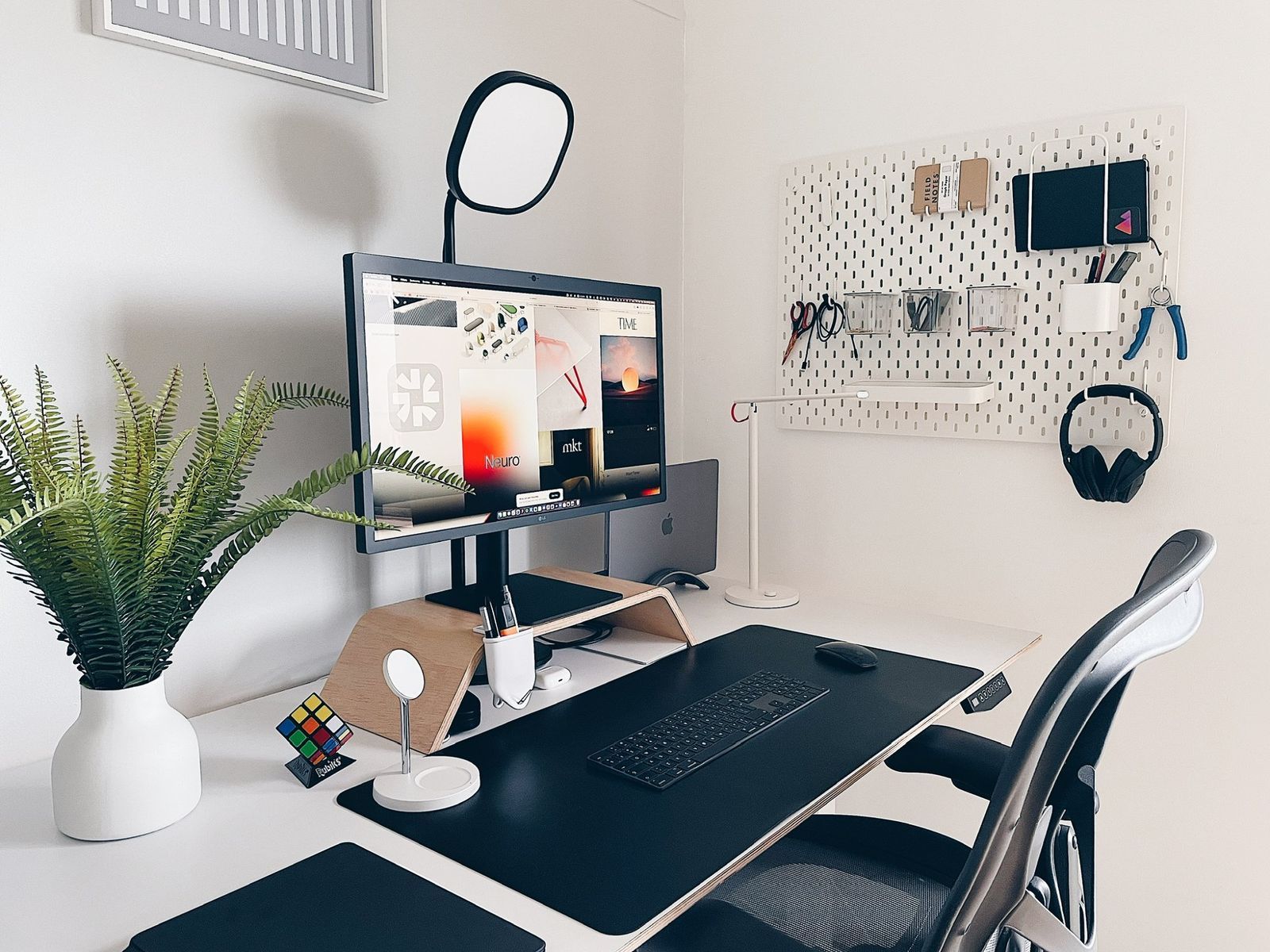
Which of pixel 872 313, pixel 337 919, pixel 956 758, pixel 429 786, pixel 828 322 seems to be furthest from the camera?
pixel 828 322

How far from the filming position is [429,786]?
3.45 ft

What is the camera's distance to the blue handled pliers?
1557mm

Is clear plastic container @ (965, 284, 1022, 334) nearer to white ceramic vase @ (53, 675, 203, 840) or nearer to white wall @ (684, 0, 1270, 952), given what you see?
white wall @ (684, 0, 1270, 952)

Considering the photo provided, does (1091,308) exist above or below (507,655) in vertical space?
above

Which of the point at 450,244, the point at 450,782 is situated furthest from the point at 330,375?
the point at 450,782

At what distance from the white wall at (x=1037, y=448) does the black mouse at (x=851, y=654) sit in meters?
0.45

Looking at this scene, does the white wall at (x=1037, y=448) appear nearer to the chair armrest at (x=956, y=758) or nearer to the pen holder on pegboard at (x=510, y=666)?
the chair armrest at (x=956, y=758)

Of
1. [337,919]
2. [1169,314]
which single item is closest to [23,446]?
[337,919]

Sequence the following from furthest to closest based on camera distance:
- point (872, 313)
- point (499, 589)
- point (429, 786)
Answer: point (872, 313) → point (499, 589) → point (429, 786)

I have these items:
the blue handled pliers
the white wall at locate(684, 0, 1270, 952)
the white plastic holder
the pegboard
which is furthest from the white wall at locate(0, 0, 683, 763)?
the blue handled pliers

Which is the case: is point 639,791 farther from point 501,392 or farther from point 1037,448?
point 1037,448

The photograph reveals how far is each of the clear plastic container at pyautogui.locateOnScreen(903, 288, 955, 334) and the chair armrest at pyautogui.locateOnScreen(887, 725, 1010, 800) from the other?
2.48ft

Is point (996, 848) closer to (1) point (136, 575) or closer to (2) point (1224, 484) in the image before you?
(1) point (136, 575)

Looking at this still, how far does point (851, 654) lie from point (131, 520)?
1002mm
